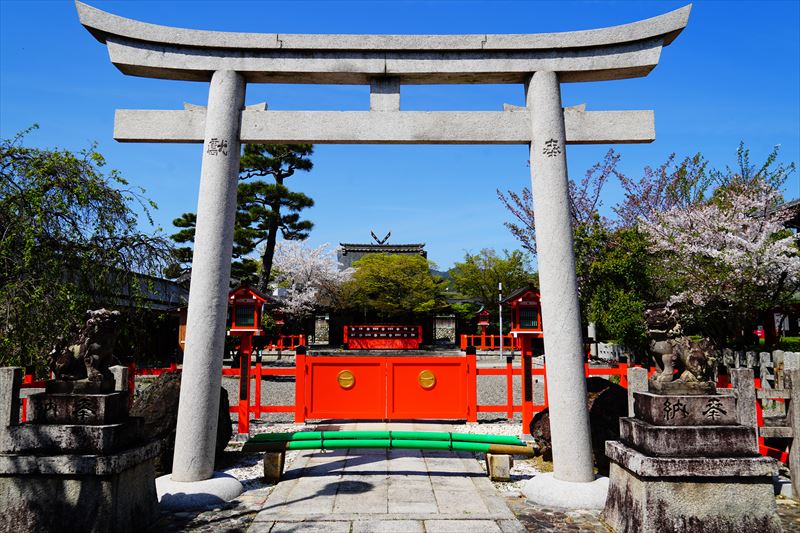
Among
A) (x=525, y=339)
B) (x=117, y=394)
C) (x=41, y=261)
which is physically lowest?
(x=117, y=394)

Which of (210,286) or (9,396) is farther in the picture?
(210,286)

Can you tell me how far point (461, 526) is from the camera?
439cm

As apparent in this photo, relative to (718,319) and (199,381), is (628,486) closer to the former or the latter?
(199,381)

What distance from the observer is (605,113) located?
5.74 metres

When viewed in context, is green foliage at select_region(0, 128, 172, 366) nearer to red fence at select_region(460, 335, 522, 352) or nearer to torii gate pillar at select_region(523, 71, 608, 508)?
torii gate pillar at select_region(523, 71, 608, 508)

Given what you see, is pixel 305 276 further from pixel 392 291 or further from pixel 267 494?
pixel 267 494

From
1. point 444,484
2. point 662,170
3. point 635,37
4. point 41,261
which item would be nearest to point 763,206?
point 662,170

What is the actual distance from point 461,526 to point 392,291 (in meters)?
26.8

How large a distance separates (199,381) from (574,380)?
390 cm

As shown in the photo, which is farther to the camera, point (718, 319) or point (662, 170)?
point (662, 170)

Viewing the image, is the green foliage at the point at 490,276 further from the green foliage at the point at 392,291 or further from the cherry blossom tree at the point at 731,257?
the cherry blossom tree at the point at 731,257

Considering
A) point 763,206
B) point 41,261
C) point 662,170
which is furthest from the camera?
point 662,170

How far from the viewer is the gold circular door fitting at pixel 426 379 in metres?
8.89

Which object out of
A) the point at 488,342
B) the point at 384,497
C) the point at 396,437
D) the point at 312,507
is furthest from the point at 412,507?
the point at 488,342
